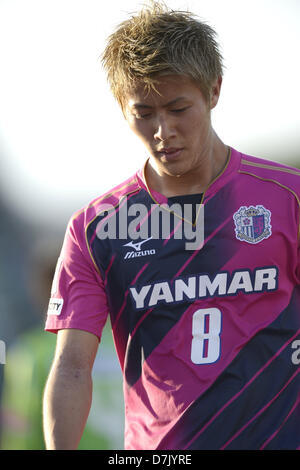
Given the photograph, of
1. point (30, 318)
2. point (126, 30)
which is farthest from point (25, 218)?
point (126, 30)

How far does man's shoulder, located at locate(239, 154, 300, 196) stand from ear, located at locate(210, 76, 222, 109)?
286 millimetres

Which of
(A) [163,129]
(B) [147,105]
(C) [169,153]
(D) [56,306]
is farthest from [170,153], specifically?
(D) [56,306]

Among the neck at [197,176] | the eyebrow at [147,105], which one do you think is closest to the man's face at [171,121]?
the eyebrow at [147,105]

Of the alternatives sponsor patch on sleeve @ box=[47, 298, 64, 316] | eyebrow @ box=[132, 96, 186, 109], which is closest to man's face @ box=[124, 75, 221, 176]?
eyebrow @ box=[132, 96, 186, 109]

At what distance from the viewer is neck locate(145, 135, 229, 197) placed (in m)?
3.71

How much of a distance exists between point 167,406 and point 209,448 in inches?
9.9

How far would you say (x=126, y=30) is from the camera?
12.3ft

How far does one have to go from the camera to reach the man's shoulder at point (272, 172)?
3592 millimetres

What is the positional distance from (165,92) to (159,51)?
19 centimetres

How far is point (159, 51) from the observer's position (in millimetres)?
3531

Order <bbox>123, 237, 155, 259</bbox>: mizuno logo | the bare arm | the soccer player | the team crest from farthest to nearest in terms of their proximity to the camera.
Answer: <bbox>123, 237, 155, 259</bbox>: mizuno logo → the team crest → the soccer player → the bare arm

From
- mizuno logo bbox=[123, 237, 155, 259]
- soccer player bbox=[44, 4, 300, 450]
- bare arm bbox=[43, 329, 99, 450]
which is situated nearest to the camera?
bare arm bbox=[43, 329, 99, 450]

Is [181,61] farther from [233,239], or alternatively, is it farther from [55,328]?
[55,328]

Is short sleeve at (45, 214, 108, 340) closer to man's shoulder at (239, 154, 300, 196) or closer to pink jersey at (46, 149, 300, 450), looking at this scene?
pink jersey at (46, 149, 300, 450)
